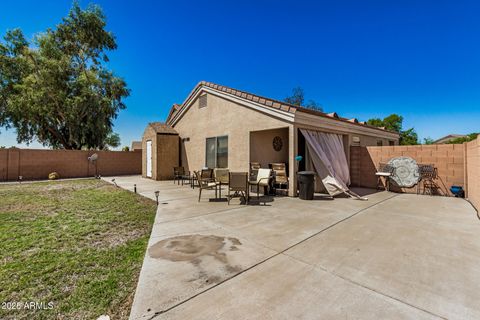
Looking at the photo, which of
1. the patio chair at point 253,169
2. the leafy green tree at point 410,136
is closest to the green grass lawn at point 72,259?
the patio chair at point 253,169

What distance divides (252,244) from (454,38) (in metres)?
16.7

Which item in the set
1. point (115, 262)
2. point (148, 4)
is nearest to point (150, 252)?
point (115, 262)

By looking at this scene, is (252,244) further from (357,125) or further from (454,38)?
(454,38)

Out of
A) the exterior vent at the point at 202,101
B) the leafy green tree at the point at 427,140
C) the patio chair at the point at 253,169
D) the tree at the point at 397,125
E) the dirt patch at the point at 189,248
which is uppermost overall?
the tree at the point at 397,125

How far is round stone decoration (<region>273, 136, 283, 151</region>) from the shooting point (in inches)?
417

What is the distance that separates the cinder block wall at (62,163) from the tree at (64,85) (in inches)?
154

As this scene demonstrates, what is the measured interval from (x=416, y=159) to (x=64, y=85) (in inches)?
1034

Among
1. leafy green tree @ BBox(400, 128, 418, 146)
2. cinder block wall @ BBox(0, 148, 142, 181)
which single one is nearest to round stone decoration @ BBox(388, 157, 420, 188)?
cinder block wall @ BBox(0, 148, 142, 181)

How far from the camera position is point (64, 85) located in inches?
727

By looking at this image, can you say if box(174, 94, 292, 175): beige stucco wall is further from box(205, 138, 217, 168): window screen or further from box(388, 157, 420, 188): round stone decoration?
box(388, 157, 420, 188): round stone decoration

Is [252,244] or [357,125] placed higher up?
[357,125]

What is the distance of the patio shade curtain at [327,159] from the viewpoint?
8180 millimetres

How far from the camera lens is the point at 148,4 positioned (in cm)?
1084

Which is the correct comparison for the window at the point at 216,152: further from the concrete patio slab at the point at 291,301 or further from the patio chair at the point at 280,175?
the concrete patio slab at the point at 291,301
